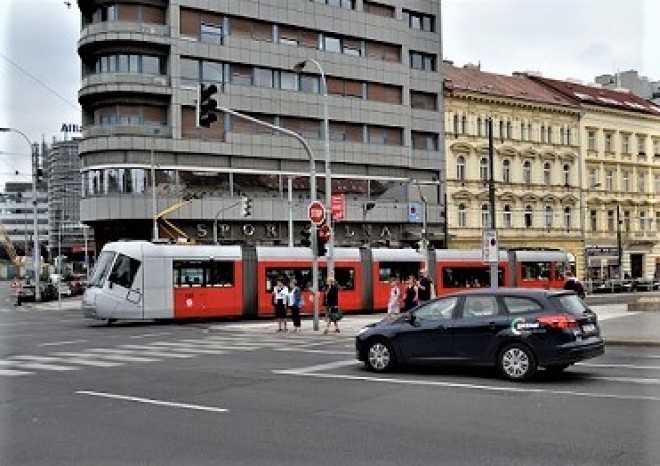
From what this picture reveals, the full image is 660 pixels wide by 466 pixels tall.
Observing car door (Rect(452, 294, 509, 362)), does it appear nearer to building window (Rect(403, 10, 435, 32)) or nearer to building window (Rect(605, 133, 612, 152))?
building window (Rect(403, 10, 435, 32))

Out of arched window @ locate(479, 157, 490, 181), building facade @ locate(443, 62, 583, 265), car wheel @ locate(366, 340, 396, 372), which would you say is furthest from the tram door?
arched window @ locate(479, 157, 490, 181)

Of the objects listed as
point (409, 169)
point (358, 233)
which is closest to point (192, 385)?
point (358, 233)

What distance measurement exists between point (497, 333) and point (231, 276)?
20448 millimetres

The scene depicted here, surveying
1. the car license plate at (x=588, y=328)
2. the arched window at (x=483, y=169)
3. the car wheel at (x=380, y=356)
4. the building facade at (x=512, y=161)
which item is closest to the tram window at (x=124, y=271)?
the car wheel at (x=380, y=356)

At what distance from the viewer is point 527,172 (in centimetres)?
6425

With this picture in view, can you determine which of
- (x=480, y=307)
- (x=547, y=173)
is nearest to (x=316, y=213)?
(x=480, y=307)

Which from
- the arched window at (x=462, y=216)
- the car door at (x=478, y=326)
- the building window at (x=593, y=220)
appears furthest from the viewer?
the building window at (x=593, y=220)

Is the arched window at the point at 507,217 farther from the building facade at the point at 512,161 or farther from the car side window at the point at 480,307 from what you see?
the car side window at the point at 480,307

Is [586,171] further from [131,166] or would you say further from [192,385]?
[192,385]

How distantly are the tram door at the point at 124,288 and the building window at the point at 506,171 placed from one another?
38016 mm

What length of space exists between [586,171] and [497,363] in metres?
57.7

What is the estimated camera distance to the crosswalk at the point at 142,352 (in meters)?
16.5

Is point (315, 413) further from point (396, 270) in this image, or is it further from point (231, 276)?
point (396, 270)

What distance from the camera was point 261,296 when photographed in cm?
3328
